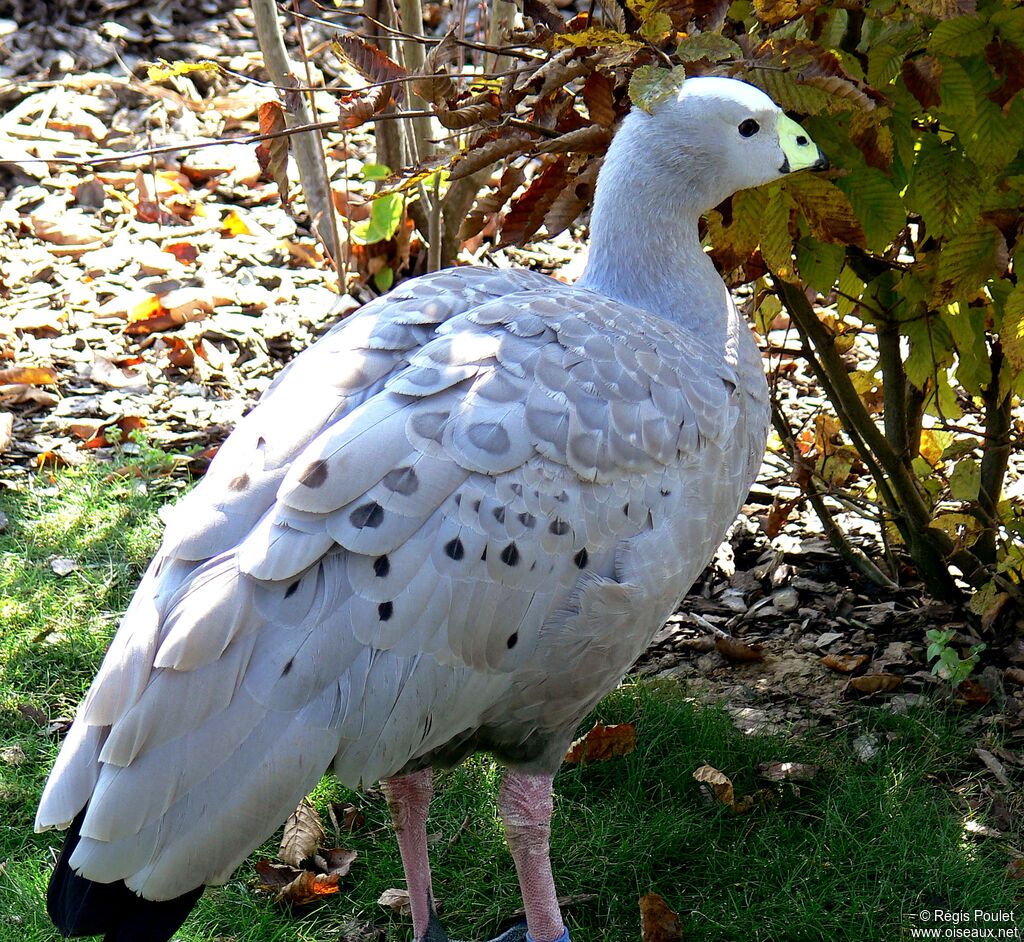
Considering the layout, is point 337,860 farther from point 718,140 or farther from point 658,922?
point 718,140

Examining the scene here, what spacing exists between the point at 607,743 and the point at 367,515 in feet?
5.33

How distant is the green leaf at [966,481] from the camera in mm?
3990

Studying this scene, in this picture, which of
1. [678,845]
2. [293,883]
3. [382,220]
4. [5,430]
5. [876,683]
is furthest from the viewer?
[382,220]

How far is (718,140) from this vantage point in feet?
11.3

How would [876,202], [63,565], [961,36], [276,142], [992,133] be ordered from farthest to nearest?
[63,565] < [276,142] < [876,202] < [992,133] < [961,36]

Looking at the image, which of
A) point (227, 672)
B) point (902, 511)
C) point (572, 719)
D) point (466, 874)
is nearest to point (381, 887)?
point (466, 874)

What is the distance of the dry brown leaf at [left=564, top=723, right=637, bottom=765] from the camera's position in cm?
409

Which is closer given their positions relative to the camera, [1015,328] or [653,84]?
[653,84]

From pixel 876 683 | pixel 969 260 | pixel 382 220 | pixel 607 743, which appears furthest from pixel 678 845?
pixel 382 220

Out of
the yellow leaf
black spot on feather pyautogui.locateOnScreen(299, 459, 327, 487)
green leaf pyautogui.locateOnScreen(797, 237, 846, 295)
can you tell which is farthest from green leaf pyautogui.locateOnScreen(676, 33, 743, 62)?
black spot on feather pyautogui.locateOnScreen(299, 459, 327, 487)

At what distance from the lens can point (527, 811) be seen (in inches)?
132

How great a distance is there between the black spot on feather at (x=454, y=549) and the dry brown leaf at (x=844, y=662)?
2.05m

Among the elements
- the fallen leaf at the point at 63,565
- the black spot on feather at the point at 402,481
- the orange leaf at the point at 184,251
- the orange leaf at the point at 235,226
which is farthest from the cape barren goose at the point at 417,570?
the orange leaf at the point at 235,226

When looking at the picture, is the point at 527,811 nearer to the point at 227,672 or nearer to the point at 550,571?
the point at 550,571
